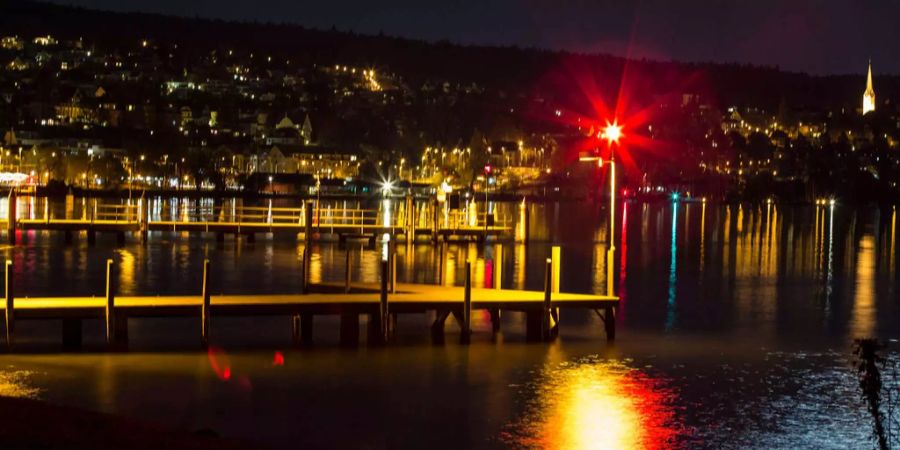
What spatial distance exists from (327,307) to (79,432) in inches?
452

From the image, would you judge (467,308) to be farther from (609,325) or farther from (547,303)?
(609,325)

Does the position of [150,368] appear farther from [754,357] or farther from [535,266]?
[535,266]

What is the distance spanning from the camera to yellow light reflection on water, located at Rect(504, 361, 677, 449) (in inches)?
808

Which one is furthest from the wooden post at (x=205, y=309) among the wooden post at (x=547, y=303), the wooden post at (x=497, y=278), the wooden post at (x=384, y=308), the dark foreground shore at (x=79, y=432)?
the dark foreground shore at (x=79, y=432)

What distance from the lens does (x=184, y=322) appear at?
1265 inches

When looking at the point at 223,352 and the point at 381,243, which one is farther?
the point at 381,243

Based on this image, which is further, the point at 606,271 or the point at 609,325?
the point at 606,271

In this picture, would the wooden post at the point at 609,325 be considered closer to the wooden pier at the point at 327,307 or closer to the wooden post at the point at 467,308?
the wooden pier at the point at 327,307

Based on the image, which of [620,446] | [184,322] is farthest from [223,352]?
[620,446]

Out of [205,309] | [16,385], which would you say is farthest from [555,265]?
[16,385]

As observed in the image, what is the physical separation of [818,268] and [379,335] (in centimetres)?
3898

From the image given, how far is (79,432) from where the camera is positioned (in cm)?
1608

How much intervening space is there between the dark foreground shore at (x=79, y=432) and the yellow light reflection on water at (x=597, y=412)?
5.89 meters

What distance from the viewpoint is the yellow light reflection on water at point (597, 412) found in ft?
67.3
